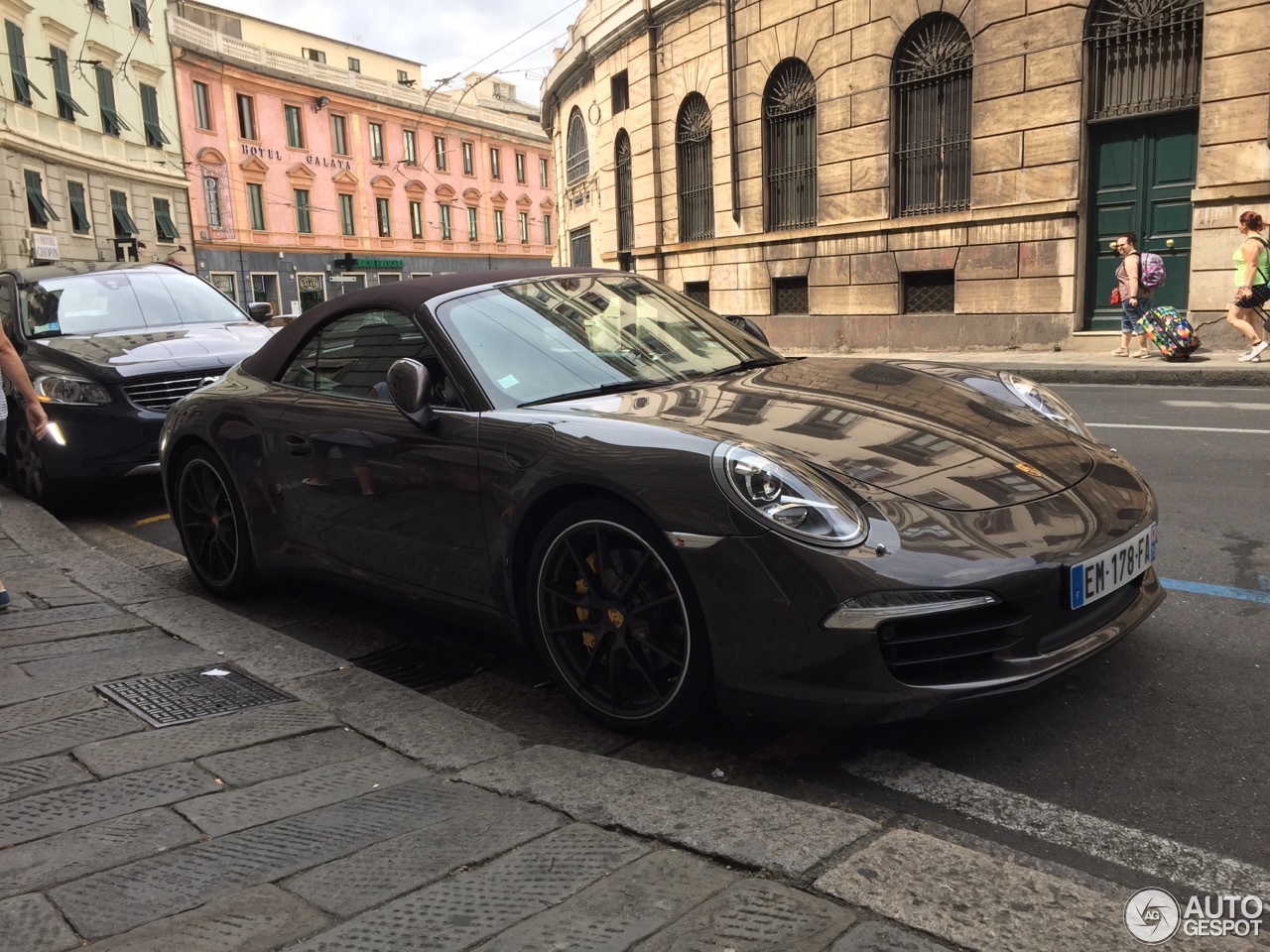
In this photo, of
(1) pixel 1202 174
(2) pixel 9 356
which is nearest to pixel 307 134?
(1) pixel 1202 174

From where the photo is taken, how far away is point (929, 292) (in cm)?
1731

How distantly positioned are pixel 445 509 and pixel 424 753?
0.84 meters

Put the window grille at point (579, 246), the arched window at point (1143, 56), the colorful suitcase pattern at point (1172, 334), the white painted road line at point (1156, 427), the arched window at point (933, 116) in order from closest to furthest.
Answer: the white painted road line at point (1156, 427) < the colorful suitcase pattern at point (1172, 334) < the arched window at point (1143, 56) < the arched window at point (933, 116) < the window grille at point (579, 246)

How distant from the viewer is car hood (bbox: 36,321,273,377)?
22.3 ft

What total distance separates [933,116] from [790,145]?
10.3 feet

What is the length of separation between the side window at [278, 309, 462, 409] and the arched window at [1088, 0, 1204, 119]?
43.9 feet

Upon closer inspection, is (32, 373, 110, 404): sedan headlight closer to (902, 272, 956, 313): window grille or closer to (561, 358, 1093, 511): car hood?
(561, 358, 1093, 511): car hood

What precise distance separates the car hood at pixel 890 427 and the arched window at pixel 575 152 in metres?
25.8

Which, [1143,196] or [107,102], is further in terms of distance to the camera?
[107,102]

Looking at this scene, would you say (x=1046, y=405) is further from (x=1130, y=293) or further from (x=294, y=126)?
(x=294, y=126)

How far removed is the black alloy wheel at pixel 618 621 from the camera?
2867 mm

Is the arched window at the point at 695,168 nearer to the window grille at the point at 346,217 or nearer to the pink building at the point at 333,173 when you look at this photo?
the pink building at the point at 333,173

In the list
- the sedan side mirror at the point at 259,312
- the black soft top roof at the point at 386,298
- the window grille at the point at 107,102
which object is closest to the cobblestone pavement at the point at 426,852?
the black soft top roof at the point at 386,298

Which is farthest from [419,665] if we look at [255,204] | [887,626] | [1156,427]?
[255,204]
